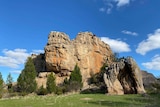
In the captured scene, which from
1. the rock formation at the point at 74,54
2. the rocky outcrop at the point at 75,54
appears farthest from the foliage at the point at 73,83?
the rocky outcrop at the point at 75,54

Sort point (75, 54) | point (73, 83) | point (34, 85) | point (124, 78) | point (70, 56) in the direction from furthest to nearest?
point (75, 54)
point (70, 56)
point (34, 85)
point (73, 83)
point (124, 78)

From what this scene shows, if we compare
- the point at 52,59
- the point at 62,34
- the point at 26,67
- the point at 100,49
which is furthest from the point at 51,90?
the point at 100,49

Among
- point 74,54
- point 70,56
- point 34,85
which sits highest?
point 74,54

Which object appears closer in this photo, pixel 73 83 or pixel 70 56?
pixel 73 83

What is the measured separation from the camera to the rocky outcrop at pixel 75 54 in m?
69.3

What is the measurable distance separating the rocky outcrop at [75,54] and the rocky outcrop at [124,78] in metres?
37.6

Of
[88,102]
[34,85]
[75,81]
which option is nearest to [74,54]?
[75,81]

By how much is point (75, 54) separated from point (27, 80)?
73.7 feet

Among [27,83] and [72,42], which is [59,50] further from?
[27,83]

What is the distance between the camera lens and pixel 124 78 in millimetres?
30031

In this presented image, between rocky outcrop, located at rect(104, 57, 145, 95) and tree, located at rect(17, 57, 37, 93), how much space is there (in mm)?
30965

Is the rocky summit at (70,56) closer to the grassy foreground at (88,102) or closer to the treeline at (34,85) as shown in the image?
the treeline at (34,85)

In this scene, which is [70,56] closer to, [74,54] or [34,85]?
[74,54]

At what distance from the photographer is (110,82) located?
92.5ft
